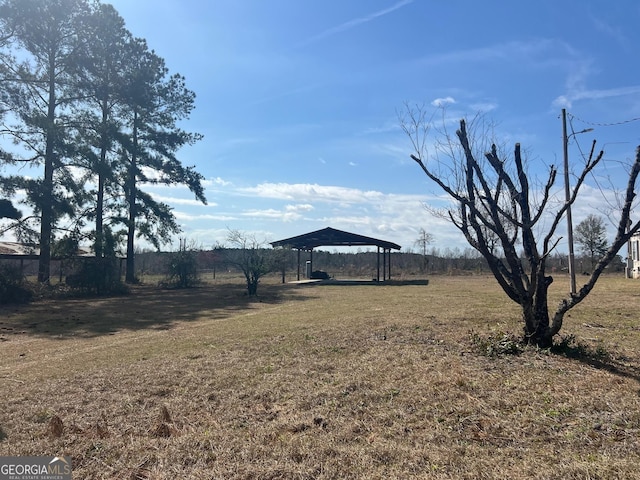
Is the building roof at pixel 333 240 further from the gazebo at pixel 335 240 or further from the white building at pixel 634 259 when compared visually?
the white building at pixel 634 259

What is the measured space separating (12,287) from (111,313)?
531cm

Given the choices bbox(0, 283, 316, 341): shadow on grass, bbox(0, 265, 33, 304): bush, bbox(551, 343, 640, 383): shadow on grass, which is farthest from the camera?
bbox(0, 265, 33, 304): bush

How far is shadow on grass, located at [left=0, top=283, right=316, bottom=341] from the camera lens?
10.5m

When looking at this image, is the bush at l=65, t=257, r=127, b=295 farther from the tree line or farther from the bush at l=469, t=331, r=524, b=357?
the bush at l=469, t=331, r=524, b=357

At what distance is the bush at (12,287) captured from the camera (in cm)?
1577

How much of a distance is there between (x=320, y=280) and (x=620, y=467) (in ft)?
81.8

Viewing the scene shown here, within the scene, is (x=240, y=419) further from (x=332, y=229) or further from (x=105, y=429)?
(x=332, y=229)

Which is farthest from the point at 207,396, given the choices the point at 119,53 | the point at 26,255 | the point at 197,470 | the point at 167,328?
the point at 119,53

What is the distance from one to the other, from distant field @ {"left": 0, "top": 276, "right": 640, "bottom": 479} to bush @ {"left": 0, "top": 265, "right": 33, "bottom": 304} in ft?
30.4

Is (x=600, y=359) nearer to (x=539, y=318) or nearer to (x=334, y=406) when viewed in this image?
(x=539, y=318)

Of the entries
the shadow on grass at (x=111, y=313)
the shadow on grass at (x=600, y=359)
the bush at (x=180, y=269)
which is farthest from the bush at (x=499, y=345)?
the bush at (x=180, y=269)

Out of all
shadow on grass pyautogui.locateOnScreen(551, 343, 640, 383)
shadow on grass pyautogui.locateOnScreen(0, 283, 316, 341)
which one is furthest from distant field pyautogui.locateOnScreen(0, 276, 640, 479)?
shadow on grass pyautogui.locateOnScreen(0, 283, 316, 341)

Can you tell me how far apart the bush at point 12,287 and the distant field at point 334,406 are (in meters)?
9.28

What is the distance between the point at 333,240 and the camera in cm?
2738
